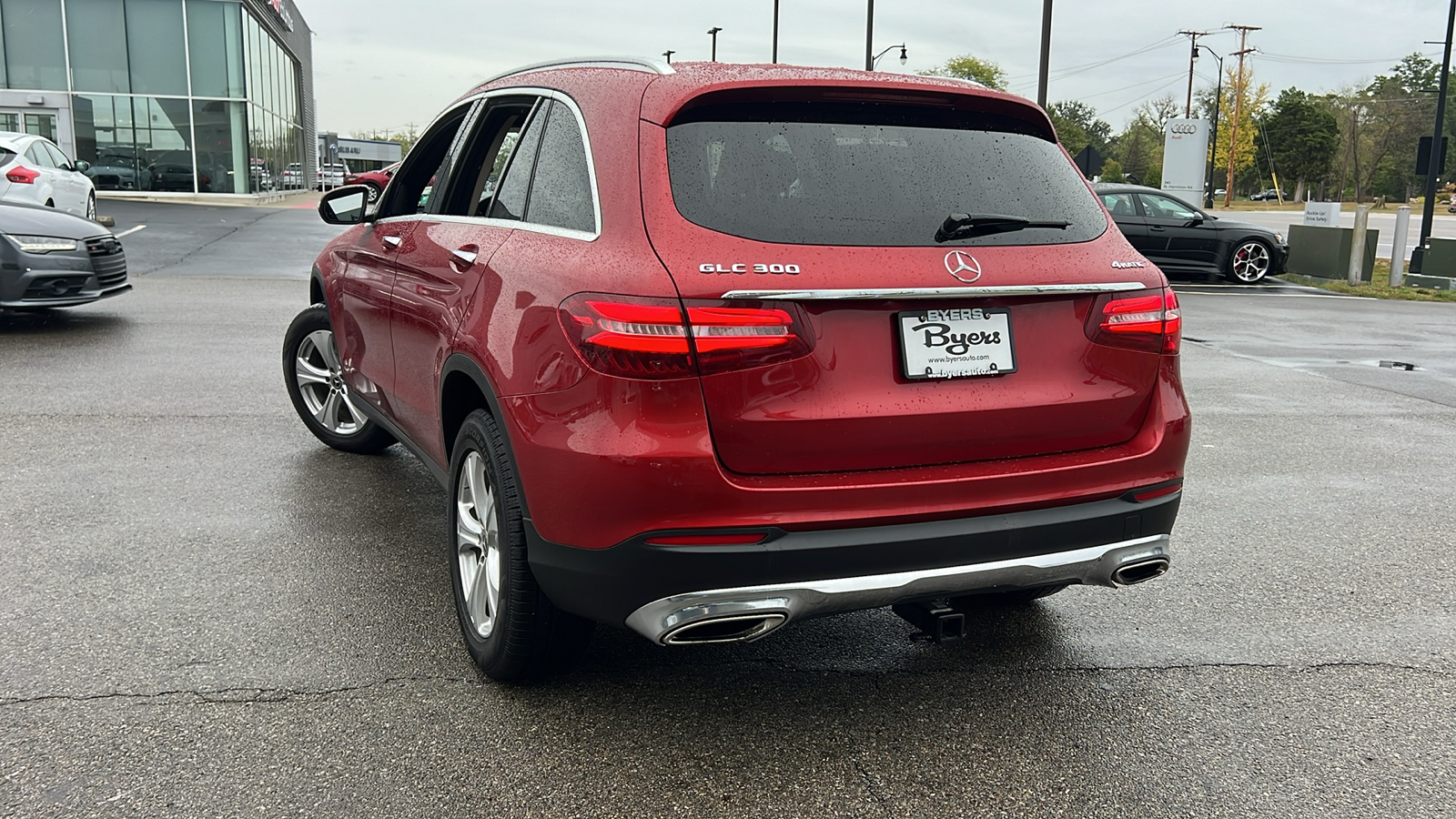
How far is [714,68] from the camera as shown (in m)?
3.17

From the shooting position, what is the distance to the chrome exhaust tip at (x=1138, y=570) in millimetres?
3111

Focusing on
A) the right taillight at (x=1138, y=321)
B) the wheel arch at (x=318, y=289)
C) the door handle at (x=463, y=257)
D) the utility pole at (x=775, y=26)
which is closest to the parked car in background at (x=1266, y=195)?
the utility pole at (x=775, y=26)

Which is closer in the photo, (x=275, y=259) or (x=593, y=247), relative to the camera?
(x=593, y=247)

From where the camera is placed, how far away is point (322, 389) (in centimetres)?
612

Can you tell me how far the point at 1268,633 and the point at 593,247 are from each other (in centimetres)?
267

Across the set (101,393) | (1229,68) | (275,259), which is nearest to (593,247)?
(101,393)

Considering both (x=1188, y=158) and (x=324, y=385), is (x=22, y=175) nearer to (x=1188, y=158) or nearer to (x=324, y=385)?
(x=324, y=385)

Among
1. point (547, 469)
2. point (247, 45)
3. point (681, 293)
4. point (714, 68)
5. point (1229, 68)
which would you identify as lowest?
point (547, 469)

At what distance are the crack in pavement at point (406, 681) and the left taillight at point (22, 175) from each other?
15.4 m

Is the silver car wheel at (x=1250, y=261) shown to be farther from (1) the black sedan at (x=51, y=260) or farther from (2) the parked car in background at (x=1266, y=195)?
(2) the parked car in background at (x=1266, y=195)

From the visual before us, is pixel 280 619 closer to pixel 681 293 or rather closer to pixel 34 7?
pixel 681 293

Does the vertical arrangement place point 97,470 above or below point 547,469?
below

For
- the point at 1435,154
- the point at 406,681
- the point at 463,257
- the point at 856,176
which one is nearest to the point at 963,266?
the point at 856,176

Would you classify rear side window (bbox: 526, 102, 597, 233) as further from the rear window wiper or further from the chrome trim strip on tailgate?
the rear window wiper
